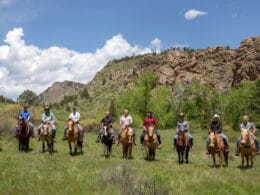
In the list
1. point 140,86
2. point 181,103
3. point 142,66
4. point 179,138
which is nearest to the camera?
point 179,138

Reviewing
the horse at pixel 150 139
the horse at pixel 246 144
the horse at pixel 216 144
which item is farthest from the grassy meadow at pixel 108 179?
the horse at pixel 150 139

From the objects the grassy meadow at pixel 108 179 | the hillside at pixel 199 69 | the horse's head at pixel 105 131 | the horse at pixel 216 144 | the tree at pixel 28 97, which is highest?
the hillside at pixel 199 69

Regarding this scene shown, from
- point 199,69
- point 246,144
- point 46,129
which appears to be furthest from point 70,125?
point 199,69

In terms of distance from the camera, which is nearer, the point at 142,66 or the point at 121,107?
the point at 121,107

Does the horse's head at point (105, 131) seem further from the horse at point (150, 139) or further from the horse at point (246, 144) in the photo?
the horse at point (246, 144)

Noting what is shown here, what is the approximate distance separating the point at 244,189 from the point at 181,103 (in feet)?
198

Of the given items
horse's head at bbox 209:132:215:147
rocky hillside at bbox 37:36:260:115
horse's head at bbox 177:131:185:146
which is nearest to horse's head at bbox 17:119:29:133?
horse's head at bbox 177:131:185:146

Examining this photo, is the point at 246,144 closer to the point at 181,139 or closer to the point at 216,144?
the point at 216,144

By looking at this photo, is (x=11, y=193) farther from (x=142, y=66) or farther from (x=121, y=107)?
(x=142, y=66)

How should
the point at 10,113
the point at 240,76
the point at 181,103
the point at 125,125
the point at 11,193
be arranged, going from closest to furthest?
the point at 11,193 → the point at 125,125 → the point at 10,113 → the point at 181,103 → the point at 240,76

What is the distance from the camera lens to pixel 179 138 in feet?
65.9

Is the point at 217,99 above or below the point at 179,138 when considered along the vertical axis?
above

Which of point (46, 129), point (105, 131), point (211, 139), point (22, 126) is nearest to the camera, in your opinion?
point (211, 139)

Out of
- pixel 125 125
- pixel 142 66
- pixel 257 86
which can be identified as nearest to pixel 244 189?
pixel 125 125
